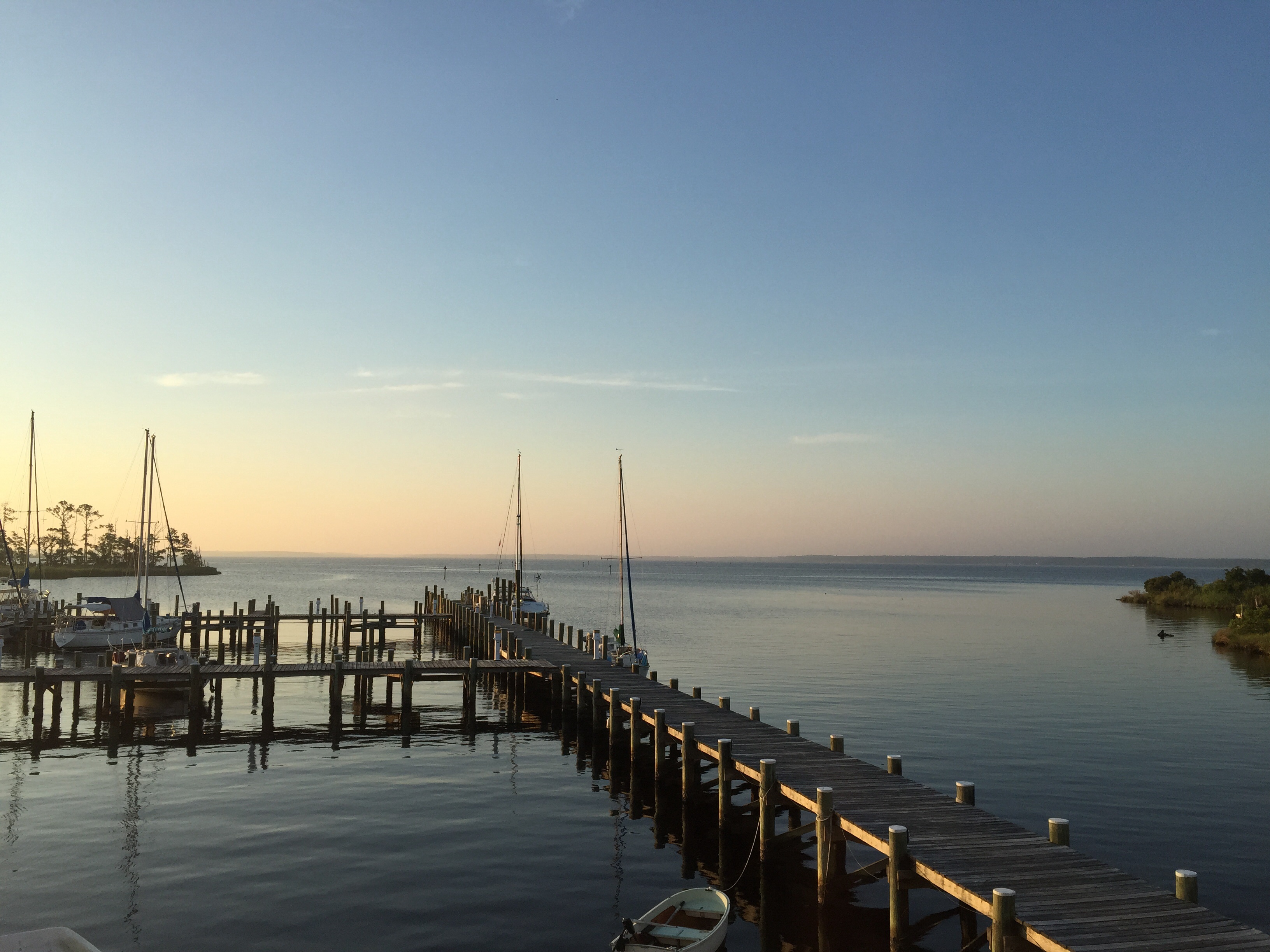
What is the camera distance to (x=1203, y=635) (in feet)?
220

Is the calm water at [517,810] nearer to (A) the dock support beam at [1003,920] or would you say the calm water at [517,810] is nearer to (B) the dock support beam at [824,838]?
(B) the dock support beam at [824,838]

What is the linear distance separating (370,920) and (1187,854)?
1649 centimetres

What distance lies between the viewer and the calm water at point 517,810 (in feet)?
51.4

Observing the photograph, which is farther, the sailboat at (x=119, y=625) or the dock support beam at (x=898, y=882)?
the sailboat at (x=119, y=625)

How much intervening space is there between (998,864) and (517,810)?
1201 centimetres

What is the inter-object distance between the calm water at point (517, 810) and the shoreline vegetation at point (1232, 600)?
527 inches

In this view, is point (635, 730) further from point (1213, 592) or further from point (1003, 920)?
point (1213, 592)

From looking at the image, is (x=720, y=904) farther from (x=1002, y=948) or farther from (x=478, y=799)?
(x=478, y=799)

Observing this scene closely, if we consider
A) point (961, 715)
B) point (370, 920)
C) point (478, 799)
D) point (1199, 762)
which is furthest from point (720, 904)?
point (961, 715)

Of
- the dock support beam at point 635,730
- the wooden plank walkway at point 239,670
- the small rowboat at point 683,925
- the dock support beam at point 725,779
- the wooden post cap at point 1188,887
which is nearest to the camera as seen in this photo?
the wooden post cap at point 1188,887

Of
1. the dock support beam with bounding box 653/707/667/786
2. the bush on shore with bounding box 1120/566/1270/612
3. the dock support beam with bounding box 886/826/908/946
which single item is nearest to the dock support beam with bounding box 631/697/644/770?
the dock support beam with bounding box 653/707/667/786

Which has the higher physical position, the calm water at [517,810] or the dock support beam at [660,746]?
the dock support beam at [660,746]

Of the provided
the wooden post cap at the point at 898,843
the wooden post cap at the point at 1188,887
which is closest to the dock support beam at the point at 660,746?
the wooden post cap at the point at 898,843

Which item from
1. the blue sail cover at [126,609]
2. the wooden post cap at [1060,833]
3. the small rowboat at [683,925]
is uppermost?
the blue sail cover at [126,609]
